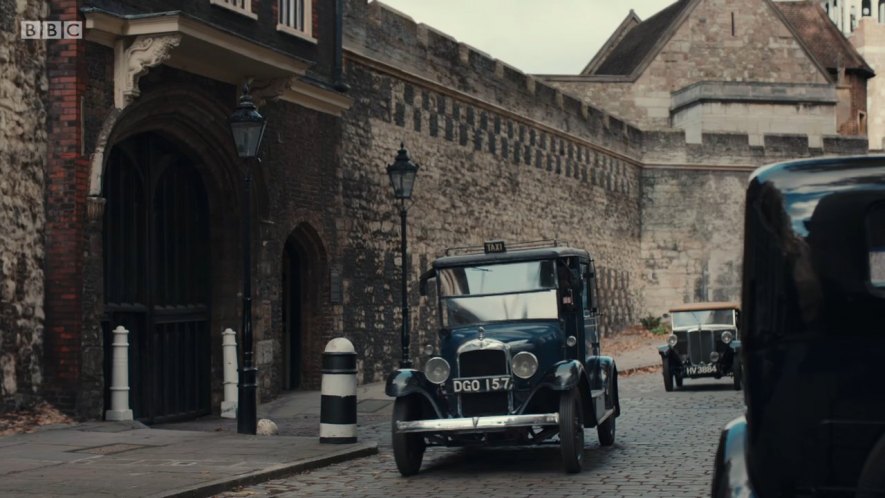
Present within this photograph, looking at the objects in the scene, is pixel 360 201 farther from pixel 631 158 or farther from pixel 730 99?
pixel 730 99

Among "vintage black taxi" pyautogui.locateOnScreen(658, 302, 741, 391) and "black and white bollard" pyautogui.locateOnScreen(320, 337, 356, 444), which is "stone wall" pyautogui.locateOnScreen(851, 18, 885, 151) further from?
"black and white bollard" pyautogui.locateOnScreen(320, 337, 356, 444)

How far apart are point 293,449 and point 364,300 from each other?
9.37 metres

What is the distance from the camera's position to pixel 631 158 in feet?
130

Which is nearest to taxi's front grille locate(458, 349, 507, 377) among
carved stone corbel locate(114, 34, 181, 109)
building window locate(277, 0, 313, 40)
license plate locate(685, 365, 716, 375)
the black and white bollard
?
the black and white bollard

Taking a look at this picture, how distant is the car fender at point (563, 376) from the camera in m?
10.4

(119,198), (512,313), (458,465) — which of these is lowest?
(458,465)

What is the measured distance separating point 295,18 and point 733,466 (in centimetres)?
1443

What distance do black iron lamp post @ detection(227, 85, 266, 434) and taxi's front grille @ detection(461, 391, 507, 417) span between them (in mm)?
2943

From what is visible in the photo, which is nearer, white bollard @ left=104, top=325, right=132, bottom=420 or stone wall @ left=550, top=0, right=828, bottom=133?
white bollard @ left=104, top=325, right=132, bottom=420

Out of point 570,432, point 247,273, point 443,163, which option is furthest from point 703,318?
point 570,432

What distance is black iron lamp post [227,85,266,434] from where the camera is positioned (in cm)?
1319

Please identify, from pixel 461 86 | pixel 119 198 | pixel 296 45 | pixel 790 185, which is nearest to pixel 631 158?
pixel 461 86

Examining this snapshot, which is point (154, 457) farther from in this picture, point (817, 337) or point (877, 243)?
point (877, 243)

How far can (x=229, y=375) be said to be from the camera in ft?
53.4
